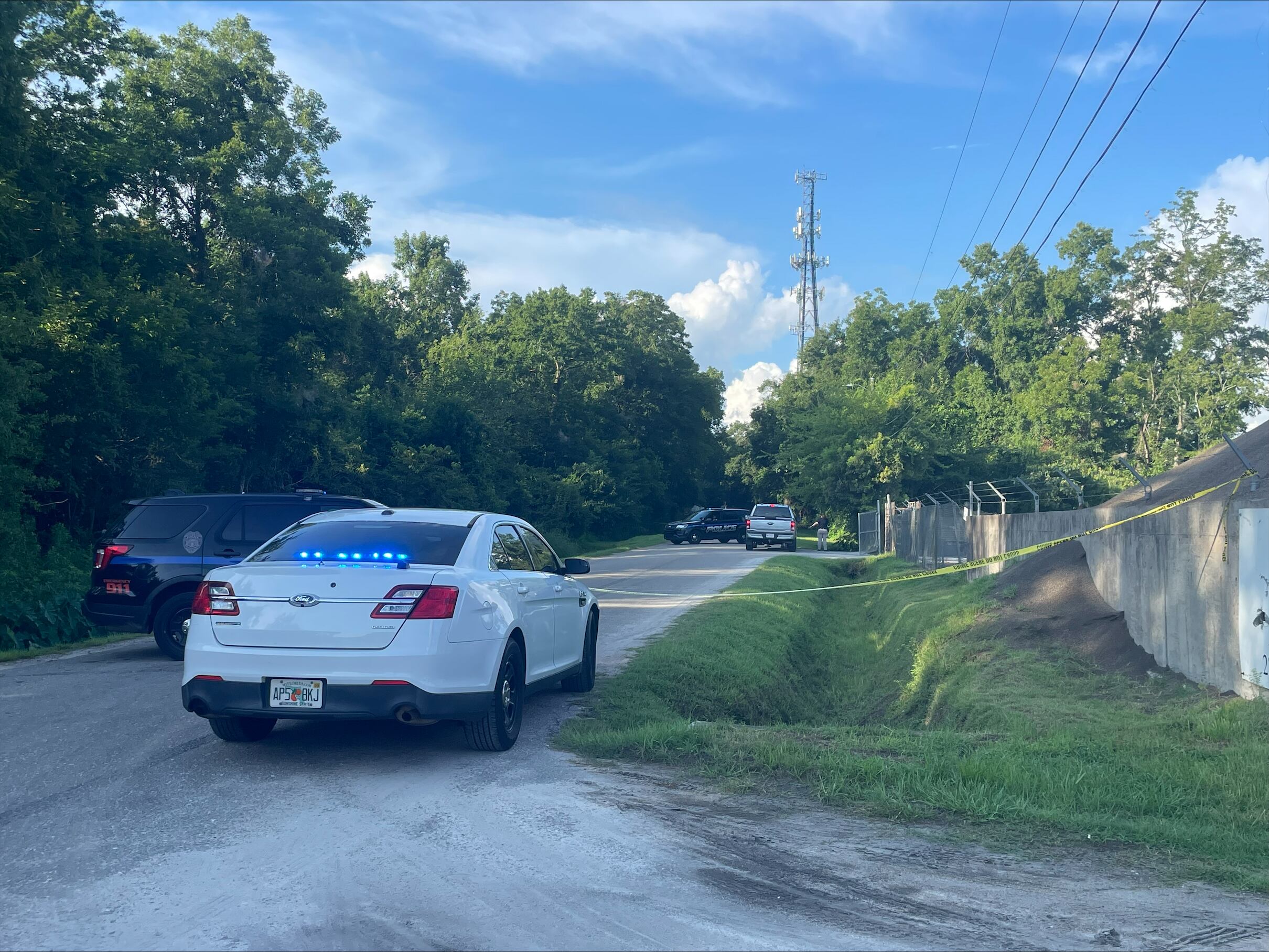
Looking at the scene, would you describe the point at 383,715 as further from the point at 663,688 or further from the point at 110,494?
the point at 110,494

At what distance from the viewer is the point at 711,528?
52.7m

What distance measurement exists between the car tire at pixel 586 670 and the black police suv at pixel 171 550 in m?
3.46

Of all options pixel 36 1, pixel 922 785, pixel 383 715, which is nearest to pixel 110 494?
pixel 36 1

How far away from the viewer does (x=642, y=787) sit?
20.9 ft

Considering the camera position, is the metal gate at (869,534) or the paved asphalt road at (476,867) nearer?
the paved asphalt road at (476,867)

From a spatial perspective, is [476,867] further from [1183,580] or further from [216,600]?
[1183,580]

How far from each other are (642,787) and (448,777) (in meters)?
1.24

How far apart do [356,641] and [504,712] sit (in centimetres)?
125

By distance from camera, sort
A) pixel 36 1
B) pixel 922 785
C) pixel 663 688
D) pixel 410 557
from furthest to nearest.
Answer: pixel 36 1 < pixel 663 688 < pixel 410 557 < pixel 922 785

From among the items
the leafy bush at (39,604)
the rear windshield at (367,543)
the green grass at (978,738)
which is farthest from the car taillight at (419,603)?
the leafy bush at (39,604)

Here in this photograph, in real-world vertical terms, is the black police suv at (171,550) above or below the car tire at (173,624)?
above

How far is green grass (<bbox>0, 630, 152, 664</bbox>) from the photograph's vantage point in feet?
39.7

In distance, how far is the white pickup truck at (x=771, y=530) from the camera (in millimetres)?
43031

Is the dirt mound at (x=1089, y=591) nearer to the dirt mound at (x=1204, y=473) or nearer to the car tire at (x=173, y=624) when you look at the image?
the dirt mound at (x=1204, y=473)
